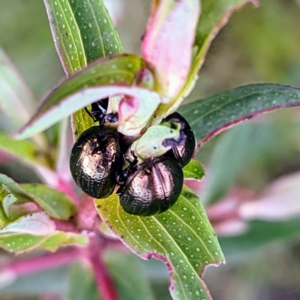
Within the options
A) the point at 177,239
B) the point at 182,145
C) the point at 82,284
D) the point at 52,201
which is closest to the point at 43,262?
the point at 82,284

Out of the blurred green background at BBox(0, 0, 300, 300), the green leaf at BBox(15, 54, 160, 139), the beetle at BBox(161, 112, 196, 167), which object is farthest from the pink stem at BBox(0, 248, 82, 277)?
the green leaf at BBox(15, 54, 160, 139)

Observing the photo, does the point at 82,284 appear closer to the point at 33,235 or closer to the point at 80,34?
the point at 33,235

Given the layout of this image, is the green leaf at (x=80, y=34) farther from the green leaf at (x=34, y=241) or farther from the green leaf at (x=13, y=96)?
the green leaf at (x=13, y=96)

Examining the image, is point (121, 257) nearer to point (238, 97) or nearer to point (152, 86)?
point (238, 97)

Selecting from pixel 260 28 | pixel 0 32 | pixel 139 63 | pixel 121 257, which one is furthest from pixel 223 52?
pixel 139 63

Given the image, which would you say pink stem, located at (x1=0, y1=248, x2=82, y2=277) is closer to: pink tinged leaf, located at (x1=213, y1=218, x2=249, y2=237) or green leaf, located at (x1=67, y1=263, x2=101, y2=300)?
green leaf, located at (x1=67, y1=263, x2=101, y2=300)

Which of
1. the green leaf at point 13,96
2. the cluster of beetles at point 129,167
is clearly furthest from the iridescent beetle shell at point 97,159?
the green leaf at point 13,96
